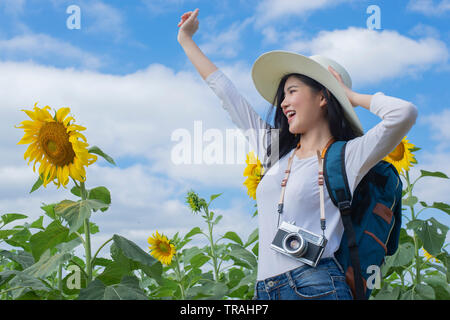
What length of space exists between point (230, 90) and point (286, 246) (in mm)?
1068

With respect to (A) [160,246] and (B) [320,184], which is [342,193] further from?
(A) [160,246]

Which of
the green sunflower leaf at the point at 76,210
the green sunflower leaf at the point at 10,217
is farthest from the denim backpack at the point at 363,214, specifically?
the green sunflower leaf at the point at 10,217

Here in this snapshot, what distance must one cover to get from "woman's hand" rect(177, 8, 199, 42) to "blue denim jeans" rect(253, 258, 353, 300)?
1.52 m

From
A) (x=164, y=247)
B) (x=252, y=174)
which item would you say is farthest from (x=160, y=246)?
(x=252, y=174)

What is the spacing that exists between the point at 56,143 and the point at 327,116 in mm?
1368

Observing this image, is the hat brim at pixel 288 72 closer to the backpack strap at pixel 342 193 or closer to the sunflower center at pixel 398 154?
the backpack strap at pixel 342 193

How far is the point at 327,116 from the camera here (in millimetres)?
2607

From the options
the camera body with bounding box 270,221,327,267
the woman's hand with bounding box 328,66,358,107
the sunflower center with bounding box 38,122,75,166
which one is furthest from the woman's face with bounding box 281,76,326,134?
the sunflower center with bounding box 38,122,75,166

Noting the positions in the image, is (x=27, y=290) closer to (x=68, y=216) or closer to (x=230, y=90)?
(x=68, y=216)

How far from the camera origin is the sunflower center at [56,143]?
2.53 m

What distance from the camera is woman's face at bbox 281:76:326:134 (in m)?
2.53

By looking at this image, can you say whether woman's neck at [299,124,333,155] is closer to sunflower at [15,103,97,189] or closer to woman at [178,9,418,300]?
woman at [178,9,418,300]

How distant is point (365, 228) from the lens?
2305 mm
